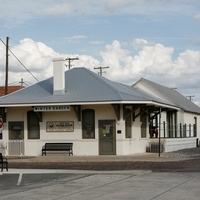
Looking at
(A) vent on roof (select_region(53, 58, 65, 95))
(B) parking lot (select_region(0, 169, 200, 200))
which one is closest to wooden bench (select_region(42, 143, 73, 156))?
(A) vent on roof (select_region(53, 58, 65, 95))

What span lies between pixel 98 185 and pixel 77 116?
1529 centimetres

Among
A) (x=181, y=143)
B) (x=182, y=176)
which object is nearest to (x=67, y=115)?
(x=181, y=143)

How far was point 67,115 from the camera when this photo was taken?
1230 inches

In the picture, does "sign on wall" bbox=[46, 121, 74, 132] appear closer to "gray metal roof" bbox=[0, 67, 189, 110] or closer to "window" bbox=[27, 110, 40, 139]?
"window" bbox=[27, 110, 40, 139]

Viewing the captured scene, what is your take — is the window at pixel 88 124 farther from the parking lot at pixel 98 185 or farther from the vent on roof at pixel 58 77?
the parking lot at pixel 98 185

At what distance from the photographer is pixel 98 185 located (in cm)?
1566

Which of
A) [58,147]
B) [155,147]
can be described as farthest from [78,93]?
[155,147]

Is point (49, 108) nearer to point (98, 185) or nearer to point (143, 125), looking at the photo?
point (143, 125)

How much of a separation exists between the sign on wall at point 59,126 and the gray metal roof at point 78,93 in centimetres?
161

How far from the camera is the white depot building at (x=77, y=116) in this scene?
30.3 meters

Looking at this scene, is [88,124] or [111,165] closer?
[111,165]

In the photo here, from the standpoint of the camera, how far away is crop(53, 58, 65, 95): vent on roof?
31.3 metres

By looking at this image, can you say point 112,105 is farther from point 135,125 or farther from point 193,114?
point 193,114

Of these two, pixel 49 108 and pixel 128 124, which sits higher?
pixel 49 108
